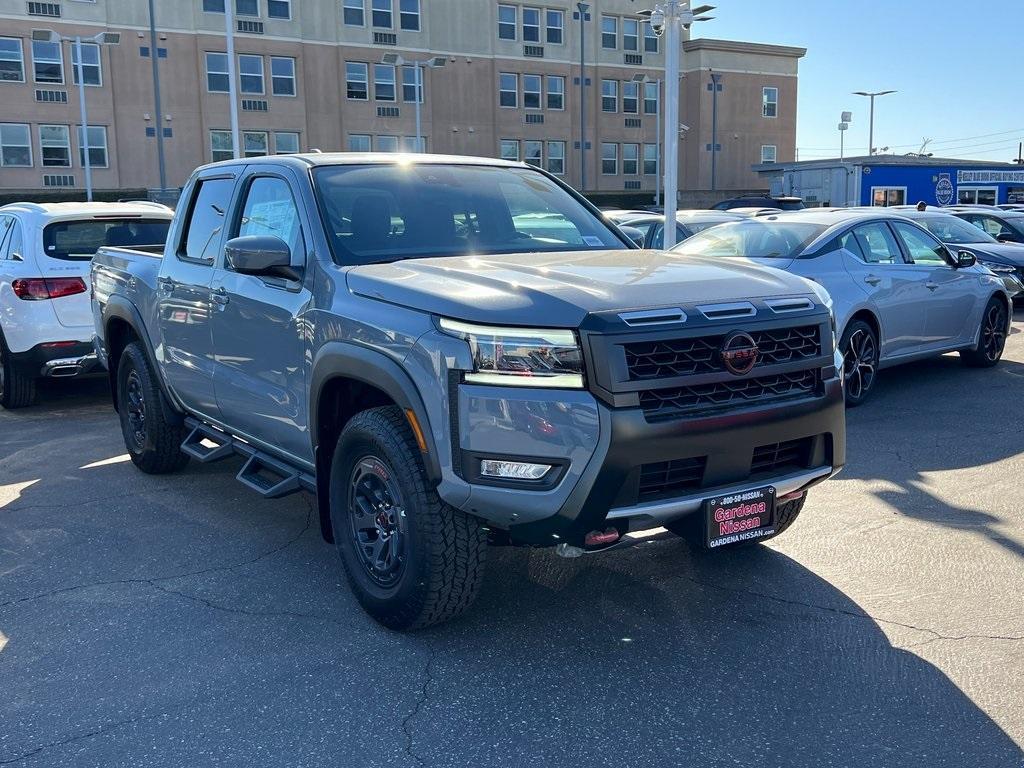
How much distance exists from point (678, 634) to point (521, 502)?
1017 millimetres

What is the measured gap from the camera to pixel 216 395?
18.1 feet

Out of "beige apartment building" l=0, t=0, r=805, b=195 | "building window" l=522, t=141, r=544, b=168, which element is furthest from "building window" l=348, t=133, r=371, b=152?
"building window" l=522, t=141, r=544, b=168

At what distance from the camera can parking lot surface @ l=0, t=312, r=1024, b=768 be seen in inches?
131

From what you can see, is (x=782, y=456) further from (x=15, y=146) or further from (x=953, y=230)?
(x=15, y=146)

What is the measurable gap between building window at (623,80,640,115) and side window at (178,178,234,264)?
5003 centimetres

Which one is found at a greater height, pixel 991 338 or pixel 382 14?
pixel 382 14

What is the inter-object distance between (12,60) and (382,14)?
1564 centimetres

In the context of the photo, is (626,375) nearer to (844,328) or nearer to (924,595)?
(924,595)

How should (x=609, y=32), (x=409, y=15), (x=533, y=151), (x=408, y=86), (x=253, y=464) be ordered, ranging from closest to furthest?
(x=253, y=464) → (x=409, y=15) → (x=408, y=86) → (x=533, y=151) → (x=609, y=32)

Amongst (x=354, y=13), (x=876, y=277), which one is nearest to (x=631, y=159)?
(x=354, y=13)

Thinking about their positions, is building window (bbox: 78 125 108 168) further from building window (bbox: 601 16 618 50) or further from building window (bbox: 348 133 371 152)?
building window (bbox: 601 16 618 50)

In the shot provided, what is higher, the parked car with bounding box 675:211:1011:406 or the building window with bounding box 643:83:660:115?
the building window with bounding box 643:83:660:115

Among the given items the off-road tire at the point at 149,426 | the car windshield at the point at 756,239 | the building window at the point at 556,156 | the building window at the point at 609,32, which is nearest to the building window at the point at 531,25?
the building window at the point at 609,32

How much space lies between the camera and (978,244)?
15.2m
